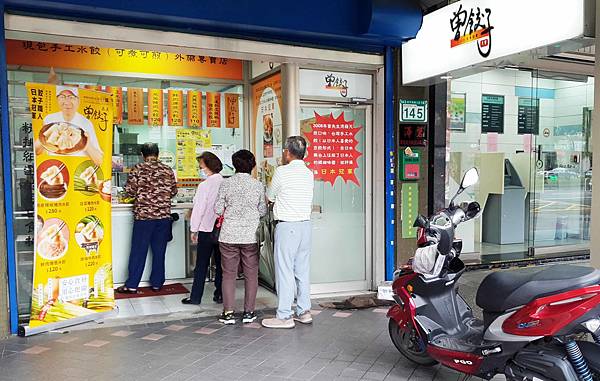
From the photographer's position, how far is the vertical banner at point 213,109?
703 cm

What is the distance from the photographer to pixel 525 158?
8.20 meters

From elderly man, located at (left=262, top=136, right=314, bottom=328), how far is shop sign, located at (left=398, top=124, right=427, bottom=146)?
63.6 inches

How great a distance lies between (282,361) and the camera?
4.13 m

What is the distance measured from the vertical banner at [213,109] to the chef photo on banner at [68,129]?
7.31 ft

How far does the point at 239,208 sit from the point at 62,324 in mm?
1886

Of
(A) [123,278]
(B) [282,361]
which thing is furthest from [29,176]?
(B) [282,361]

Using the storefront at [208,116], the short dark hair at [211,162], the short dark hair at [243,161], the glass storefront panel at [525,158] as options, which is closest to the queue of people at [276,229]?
the short dark hair at [243,161]

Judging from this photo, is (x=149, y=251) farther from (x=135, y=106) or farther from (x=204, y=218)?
(x=135, y=106)

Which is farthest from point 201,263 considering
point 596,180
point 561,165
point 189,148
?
point 561,165

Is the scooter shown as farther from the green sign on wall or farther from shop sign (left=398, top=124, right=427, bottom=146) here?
shop sign (left=398, top=124, right=427, bottom=146)

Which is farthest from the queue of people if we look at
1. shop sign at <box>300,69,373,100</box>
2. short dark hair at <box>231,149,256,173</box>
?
shop sign at <box>300,69,373,100</box>

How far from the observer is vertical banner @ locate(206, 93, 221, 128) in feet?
23.1

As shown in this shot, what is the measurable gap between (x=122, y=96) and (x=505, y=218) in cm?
582

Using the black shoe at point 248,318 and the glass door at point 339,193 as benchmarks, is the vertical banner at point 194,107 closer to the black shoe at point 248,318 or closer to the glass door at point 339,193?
the glass door at point 339,193
